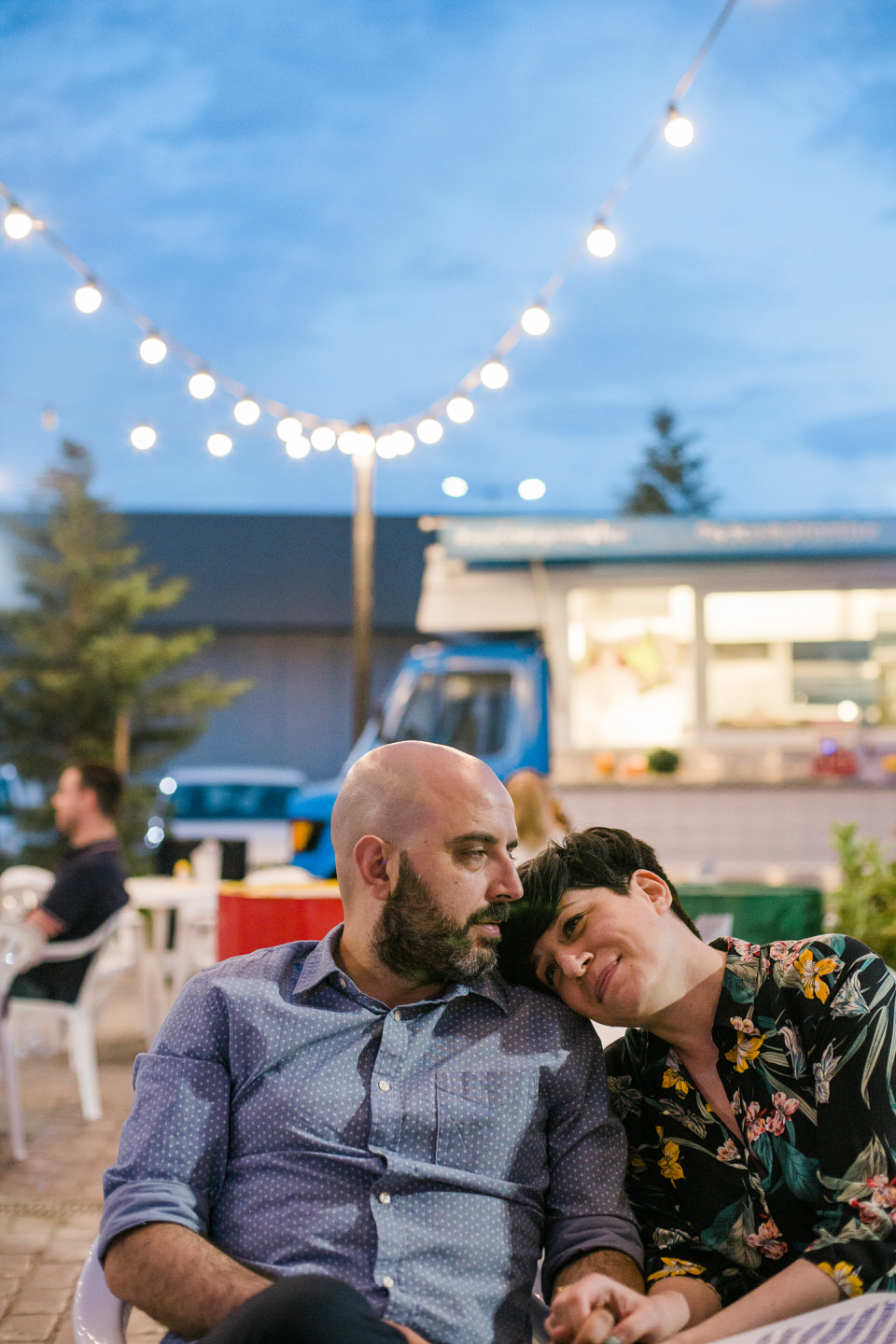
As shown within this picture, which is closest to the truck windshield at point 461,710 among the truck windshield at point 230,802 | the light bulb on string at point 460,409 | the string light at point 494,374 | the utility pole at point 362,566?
the utility pole at point 362,566

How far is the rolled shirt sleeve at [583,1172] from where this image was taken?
188cm

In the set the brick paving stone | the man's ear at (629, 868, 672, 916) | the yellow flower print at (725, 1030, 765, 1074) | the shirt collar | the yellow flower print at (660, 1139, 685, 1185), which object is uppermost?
the man's ear at (629, 868, 672, 916)

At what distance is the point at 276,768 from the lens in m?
23.3

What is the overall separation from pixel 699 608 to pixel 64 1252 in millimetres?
8577

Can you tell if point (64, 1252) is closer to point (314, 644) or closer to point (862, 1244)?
point (862, 1244)

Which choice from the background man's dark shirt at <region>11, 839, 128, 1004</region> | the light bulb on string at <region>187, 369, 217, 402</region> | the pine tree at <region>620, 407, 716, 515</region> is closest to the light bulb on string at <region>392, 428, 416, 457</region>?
the light bulb on string at <region>187, 369, 217, 402</region>

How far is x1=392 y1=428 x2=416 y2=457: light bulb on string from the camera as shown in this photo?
9844 millimetres

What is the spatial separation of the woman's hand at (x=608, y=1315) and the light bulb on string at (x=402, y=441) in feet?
28.0

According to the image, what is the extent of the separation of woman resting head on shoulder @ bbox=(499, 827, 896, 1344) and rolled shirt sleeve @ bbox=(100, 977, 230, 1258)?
511mm

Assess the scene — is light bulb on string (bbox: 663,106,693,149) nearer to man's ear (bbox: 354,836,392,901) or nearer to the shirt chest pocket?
man's ear (bbox: 354,836,392,901)

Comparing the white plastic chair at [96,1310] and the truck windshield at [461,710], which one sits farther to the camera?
the truck windshield at [461,710]

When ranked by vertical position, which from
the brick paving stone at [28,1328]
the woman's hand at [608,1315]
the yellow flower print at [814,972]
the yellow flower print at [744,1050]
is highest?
the yellow flower print at [814,972]

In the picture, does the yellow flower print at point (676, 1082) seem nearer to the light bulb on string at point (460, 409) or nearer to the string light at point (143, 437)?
the light bulb on string at point (460, 409)

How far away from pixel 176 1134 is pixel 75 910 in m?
3.51
